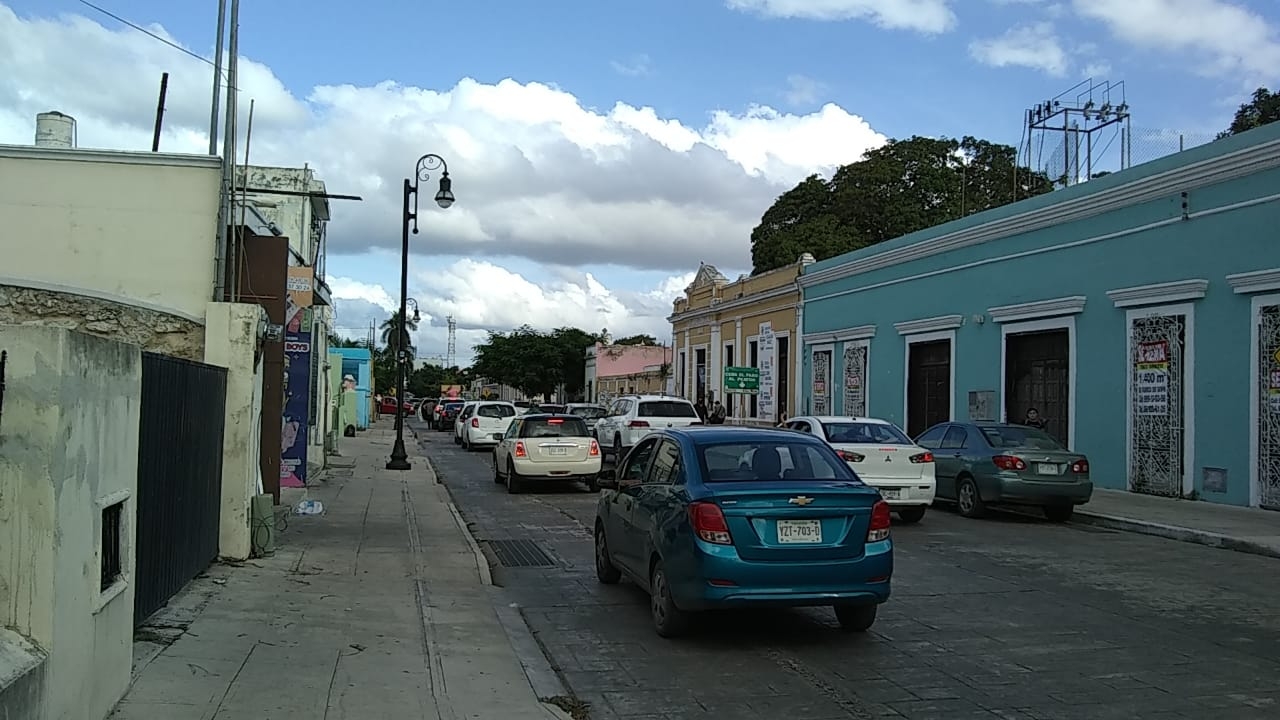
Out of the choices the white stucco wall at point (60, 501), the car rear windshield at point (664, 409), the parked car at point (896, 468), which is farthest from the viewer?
the car rear windshield at point (664, 409)

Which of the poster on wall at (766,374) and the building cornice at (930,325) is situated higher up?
the building cornice at (930,325)

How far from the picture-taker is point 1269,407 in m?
17.0

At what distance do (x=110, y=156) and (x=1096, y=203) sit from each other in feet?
58.0

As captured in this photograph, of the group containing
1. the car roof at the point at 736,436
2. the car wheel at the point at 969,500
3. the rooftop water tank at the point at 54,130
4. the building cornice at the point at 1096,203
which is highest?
the building cornice at the point at 1096,203

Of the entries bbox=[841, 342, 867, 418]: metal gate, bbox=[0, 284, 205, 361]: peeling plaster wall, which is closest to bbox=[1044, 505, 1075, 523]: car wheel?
bbox=[0, 284, 205, 361]: peeling plaster wall

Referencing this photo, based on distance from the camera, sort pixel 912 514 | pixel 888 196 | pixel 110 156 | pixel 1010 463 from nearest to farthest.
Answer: pixel 110 156 → pixel 912 514 → pixel 1010 463 → pixel 888 196

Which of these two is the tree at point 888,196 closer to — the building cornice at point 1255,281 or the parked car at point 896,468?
the building cornice at point 1255,281

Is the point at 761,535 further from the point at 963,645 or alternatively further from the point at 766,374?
Result: the point at 766,374

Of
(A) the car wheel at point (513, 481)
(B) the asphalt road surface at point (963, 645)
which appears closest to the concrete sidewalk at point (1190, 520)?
(B) the asphalt road surface at point (963, 645)

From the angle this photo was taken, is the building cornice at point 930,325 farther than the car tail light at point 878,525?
Yes

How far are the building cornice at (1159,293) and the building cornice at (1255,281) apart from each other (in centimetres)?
64

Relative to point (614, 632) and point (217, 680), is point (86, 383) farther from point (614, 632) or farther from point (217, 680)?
point (614, 632)

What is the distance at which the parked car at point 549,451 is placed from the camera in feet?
64.6

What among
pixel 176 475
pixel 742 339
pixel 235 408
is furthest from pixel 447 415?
pixel 176 475
